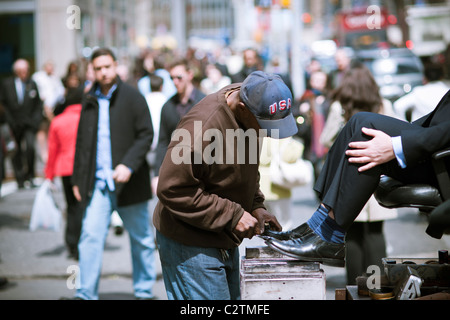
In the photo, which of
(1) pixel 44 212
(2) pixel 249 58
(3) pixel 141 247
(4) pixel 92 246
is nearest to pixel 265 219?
(4) pixel 92 246

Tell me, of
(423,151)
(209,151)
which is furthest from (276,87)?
(423,151)

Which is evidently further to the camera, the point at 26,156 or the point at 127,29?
the point at 127,29

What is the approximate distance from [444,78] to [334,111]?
6.07 feet

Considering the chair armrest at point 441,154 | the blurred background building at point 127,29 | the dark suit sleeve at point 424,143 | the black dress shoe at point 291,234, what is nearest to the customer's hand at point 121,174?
the blurred background building at point 127,29

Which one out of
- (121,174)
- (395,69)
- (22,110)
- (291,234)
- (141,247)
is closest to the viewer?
(291,234)

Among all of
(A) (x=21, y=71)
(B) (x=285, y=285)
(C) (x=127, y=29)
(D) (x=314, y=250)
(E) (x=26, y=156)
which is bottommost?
(E) (x=26, y=156)

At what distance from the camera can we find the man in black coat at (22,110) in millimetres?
13266

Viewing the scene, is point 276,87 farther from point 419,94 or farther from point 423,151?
point 419,94

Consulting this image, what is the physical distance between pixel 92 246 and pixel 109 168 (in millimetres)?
677

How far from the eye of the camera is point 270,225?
12.7 feet

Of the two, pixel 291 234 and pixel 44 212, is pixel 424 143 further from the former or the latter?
pixel 44 212

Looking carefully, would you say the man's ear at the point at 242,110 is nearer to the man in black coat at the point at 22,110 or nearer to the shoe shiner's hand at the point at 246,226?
the shoe shiner's hand at the point at 246,226

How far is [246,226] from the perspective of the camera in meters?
3.50

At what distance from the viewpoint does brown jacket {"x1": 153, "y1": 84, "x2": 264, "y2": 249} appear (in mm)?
3418
